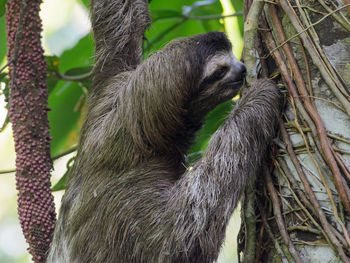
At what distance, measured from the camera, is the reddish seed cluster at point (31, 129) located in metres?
5.02

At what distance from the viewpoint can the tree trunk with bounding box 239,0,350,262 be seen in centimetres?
421

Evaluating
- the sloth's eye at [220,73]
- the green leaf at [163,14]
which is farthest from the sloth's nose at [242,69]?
the green leaf at [163,14]

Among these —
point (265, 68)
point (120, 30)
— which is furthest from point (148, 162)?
point (120, 30)

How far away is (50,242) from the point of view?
5.36 meters

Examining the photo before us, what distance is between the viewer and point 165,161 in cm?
567

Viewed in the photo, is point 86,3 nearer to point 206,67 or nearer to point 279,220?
point 206,67

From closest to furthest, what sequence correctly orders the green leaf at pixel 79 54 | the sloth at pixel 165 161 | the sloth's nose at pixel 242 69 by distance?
the sloth at pixel 165 161
the sloth's nose at pixel 242 69
the green leaf at pixel 79 54

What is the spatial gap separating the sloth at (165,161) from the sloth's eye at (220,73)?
1cm

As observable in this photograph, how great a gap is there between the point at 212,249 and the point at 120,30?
3.03m

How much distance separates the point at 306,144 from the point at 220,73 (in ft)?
4.24

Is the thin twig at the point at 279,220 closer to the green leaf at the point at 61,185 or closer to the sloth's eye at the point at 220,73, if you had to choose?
the sloth's eye at the point at 220,73

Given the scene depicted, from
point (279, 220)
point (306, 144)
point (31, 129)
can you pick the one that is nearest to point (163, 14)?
point (31, 129)

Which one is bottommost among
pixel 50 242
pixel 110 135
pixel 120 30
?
pixel 50 242

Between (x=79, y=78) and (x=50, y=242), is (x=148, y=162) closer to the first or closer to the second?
(x=50, y=242)
